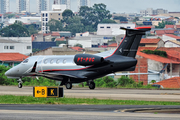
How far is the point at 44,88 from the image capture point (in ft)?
102

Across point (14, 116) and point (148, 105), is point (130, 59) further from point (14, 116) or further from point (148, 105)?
point (14, 116)

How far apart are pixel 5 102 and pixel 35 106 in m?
3.60

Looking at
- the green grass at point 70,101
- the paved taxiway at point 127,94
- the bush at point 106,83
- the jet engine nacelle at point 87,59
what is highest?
the jet engine nacelle at point 87,59

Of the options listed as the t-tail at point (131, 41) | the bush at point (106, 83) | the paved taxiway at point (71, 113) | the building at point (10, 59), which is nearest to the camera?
the paved taxiway at point (71, 113)

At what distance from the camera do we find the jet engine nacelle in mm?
41125

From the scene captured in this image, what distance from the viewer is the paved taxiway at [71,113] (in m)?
22.7

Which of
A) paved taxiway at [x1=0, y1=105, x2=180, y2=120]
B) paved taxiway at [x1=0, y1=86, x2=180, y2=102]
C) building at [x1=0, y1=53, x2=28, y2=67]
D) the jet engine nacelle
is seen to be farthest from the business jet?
building at [x1=0, y1=53, x2=28, y2=67]

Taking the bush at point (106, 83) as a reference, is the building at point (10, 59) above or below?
below

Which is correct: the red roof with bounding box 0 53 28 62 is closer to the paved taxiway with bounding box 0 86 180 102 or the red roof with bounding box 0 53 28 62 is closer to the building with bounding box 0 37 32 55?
the building with bounding box 0 37 32 55

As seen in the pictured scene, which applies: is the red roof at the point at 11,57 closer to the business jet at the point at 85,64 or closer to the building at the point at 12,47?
the building at the point at 12,47

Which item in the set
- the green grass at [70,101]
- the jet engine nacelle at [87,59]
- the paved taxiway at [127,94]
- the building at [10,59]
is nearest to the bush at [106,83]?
the jet engine nacelle at [87,59]

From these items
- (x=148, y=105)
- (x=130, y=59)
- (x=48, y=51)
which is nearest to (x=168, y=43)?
(x=48, y=51)

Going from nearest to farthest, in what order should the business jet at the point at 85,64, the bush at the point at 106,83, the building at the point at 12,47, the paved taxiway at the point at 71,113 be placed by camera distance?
1. the paved taxiway at the point at 71,113
2. the business jet at the point at 85,64
3. the bush at the point at 106,83
4. the building at the point at 12,47

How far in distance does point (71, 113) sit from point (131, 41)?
18007 mm
